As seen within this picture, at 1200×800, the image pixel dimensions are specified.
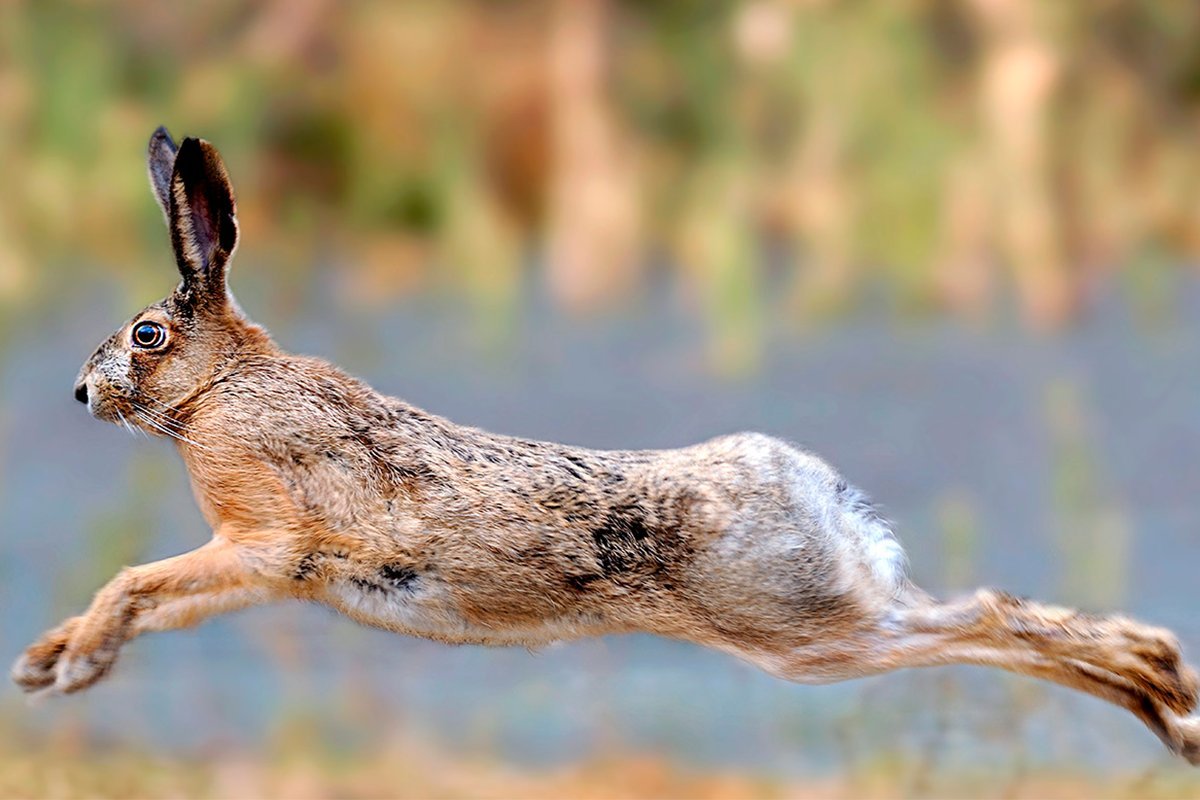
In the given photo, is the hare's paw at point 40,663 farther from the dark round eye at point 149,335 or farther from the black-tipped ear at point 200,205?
the black-tipped ear at point 200,205

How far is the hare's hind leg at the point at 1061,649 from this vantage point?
2.01 metres

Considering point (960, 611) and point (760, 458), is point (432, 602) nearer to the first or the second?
point (760, 458)

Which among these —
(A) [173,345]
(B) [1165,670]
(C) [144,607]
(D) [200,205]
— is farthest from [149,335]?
(B) [1165,670]

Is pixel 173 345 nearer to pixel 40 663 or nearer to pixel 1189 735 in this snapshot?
pixel 40 663

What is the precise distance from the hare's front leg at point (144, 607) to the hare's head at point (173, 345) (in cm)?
20

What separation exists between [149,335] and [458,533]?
0.45 metres

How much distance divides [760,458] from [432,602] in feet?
1.46

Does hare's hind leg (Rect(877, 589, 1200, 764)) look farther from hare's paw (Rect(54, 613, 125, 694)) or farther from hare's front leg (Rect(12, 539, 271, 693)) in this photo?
hare's paw (Rect(54, 613, 125, 694))

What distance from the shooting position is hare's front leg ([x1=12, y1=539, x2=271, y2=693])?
5.91 feet

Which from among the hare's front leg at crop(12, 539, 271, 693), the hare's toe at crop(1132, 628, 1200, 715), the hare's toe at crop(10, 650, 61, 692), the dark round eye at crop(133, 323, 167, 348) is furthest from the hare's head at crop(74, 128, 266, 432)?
the hare's toe at crop(1132, 628, 1200, 715)

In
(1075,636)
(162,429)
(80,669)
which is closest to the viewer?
(80,669)

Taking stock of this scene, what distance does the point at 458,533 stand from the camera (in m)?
1.83

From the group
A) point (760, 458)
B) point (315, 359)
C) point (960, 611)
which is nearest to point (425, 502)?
point (315, 359)

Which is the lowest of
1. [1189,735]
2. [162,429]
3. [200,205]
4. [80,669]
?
[80,669]
